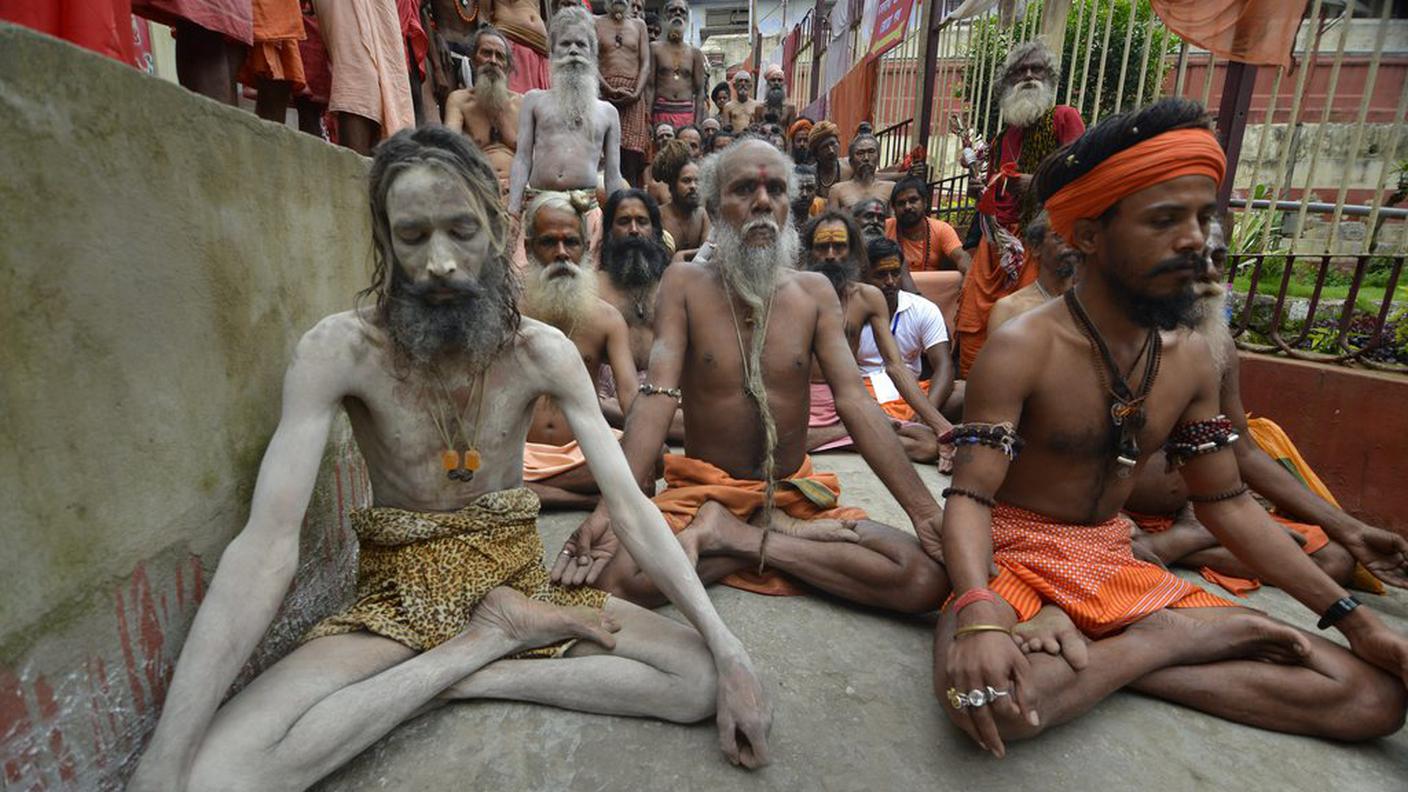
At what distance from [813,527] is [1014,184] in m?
4.38

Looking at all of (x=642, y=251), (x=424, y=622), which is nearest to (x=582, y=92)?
(x=642, y=251)

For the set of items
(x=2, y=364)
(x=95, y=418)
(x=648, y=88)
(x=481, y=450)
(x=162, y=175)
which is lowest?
(x=481, y=450)

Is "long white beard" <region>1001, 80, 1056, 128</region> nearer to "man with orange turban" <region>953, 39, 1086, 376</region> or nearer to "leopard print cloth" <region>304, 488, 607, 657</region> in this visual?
"man with orange turban" <region>953, 39, 1086, 376</region>

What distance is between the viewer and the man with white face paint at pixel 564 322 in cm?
354

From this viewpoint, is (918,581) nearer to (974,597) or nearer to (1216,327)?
(974,597)

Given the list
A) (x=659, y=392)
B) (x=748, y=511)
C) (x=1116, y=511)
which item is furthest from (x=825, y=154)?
(x=1116, y=511)

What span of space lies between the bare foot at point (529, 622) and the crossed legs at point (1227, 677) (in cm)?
101

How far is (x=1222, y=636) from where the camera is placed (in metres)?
2.01

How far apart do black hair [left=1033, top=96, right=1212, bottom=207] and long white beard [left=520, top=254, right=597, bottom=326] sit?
8.61 ft

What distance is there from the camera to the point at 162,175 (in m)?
1.53

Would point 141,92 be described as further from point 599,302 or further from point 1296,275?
point 1296,275

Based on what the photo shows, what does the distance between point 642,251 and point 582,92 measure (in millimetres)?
2030

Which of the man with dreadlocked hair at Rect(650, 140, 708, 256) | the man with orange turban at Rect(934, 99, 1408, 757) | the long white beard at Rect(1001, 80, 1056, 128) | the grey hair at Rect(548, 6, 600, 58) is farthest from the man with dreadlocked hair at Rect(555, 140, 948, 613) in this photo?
the grey hair at Rect(548, 6, 600, 58)

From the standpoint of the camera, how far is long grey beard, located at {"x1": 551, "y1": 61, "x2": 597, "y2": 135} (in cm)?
589
